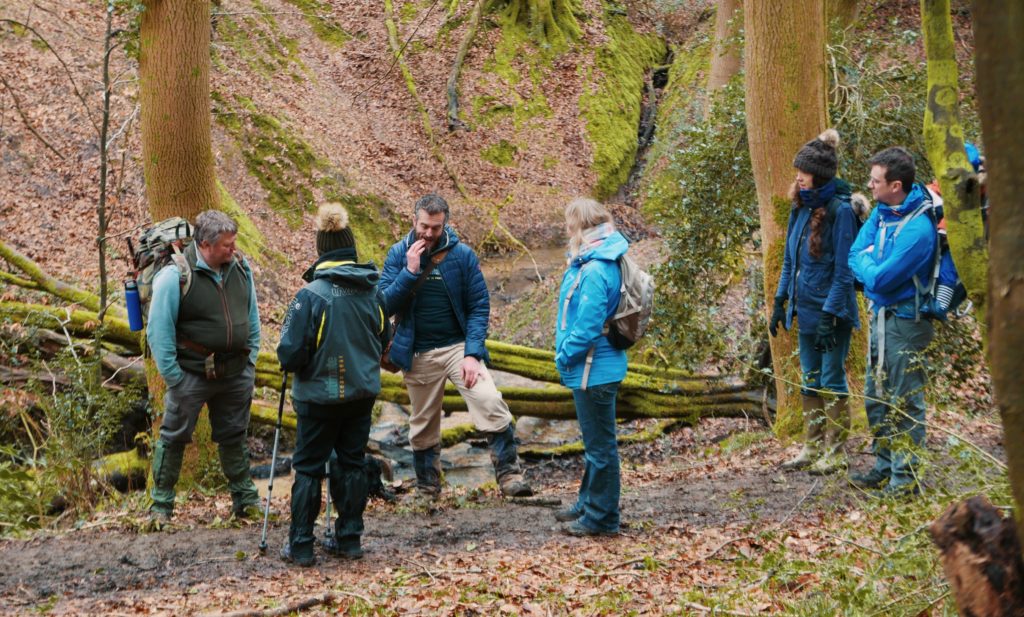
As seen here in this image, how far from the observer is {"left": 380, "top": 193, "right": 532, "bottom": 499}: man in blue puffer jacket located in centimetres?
718

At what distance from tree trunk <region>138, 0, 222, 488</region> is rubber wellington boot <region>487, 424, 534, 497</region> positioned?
2475 mm

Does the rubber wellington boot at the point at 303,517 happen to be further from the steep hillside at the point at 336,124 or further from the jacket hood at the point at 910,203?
the steep hillside at the point at 336,124

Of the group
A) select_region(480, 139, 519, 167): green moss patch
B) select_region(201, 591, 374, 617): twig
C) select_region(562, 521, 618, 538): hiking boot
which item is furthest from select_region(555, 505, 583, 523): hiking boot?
select_region(480, 139, 519, 167): green moss patch

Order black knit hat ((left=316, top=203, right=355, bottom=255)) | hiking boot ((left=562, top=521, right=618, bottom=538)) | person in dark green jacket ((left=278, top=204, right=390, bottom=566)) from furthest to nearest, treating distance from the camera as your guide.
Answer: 1. hiking boot ((left=562, top=521, right=618, bottom=538))
2. black knit hat ((left=316, top=203, right=355, bottom=255))
3. person in dark green jacket ((left=278, top=204, right=390, bottom=566))

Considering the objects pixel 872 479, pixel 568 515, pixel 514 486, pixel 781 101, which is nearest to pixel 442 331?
pixel 514 486

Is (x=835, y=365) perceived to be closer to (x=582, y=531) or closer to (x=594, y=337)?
(x=594, y=337)

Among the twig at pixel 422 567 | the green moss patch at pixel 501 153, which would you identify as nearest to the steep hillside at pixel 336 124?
the green moss patch at pixel 501 153

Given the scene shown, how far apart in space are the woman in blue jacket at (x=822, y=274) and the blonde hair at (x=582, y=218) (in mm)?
1658

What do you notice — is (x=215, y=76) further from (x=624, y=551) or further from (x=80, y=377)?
(x=624, y=551)

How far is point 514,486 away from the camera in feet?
24.5

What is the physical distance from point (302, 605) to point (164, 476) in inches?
95.4

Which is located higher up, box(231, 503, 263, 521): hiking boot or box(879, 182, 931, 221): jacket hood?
box(879, 182, 931, 221): jacket hood

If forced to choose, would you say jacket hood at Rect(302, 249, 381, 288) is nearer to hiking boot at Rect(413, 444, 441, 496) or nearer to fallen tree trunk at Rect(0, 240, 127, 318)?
hiking boot at Rect(413, 444, 441, 496)

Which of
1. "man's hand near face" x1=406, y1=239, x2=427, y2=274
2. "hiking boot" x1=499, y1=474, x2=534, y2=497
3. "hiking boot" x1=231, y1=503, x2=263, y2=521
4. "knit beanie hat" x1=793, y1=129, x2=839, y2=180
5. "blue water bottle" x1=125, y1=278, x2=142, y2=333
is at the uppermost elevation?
"knit beanie hat" x1=793, y1=129, x2=839, y2=180
